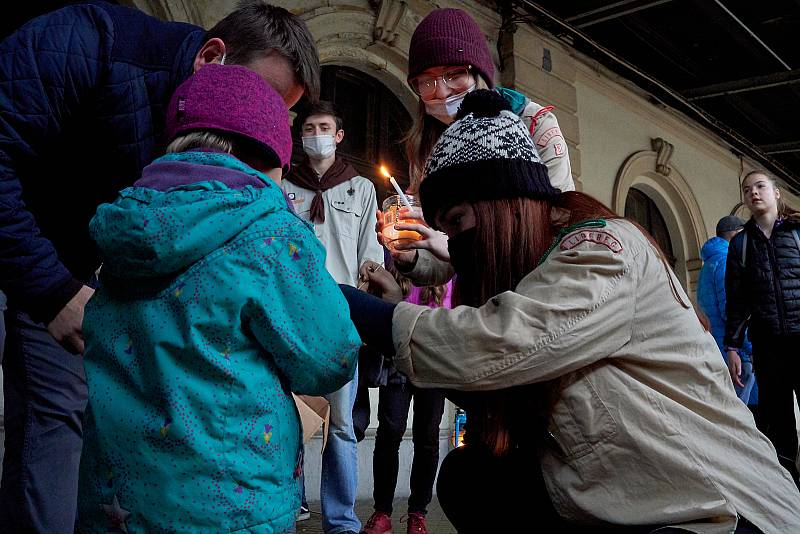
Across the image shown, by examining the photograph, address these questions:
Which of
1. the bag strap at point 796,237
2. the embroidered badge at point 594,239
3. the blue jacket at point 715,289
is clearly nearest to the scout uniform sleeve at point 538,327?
the embroidered badge at point 594,239

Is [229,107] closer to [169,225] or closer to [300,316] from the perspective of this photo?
[169,225]

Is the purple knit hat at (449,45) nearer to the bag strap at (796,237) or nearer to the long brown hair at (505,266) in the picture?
the long brown hair at (505,266)

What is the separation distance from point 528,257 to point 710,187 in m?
10.8

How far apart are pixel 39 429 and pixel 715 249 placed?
530 cm

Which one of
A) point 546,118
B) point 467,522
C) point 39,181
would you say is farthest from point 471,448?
point 39,181

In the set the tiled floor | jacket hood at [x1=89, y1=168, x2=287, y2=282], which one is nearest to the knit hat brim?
jacket hood at [x1=89, y1=168, x2=287, y2=282]

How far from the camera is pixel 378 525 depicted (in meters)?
2.91

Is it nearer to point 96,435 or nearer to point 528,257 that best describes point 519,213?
point 528,257

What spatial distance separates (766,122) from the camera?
10.8 m

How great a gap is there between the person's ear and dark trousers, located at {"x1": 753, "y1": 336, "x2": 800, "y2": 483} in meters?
3.89

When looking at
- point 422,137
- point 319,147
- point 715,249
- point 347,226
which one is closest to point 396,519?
point 347,226

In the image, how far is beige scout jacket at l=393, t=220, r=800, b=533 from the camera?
1150 mm

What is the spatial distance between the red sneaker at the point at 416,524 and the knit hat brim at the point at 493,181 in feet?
6.56

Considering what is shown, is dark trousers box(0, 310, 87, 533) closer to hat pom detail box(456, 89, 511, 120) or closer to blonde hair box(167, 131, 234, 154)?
blonde hair box(167, 131, 234, 154)
